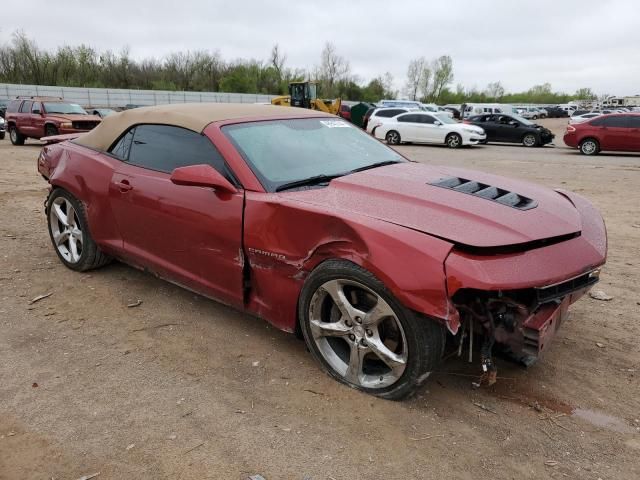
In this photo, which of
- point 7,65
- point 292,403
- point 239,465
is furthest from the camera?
point 7,65

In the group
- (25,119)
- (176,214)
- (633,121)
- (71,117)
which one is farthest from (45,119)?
(633,121)

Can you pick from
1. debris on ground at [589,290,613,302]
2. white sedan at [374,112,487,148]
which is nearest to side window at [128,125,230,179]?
debris on ground at [589,290,613,302]

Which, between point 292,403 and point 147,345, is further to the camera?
point 147,345

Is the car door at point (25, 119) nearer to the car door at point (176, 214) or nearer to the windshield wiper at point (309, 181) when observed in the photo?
the car door at point (176, 214)

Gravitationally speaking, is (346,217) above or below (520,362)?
above

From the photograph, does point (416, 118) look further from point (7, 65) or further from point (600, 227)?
point (7, 65)

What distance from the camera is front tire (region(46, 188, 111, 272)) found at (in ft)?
14.2

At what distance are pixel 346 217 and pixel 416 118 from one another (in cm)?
1942

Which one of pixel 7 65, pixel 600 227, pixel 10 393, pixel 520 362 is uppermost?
pixel 7 65

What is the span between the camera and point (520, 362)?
2.71 meters

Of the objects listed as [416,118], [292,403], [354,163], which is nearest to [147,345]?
[292,403]

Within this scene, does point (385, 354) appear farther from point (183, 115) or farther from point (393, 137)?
point (393, 137)

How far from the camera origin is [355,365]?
274 cm

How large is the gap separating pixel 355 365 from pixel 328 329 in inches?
9.7
